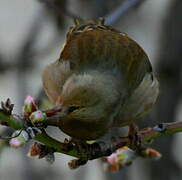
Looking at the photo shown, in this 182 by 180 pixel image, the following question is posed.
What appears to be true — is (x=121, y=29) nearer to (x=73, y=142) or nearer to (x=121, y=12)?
(x=121, y=12)

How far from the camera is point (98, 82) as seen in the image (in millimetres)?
2918

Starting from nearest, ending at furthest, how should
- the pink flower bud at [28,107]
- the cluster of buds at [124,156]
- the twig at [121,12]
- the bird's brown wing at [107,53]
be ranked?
the pink flower bud at [28,107] → the cluster of buds at [124,156] → the bird's brown wing at [107,53] → the twig at [121,12]

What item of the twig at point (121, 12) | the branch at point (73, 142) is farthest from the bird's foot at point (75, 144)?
the twig at point (121, 12)

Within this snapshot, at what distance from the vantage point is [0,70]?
4.47 metres

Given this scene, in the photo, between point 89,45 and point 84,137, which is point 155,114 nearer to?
point 89,45

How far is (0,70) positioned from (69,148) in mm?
2197

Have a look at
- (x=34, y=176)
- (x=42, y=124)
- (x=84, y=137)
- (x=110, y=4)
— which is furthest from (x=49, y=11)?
(x=42, y=124)

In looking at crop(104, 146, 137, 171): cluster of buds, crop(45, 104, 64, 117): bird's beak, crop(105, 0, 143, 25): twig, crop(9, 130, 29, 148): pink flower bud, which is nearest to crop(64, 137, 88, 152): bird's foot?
crop(45, 104, 64, 117): bird's beak

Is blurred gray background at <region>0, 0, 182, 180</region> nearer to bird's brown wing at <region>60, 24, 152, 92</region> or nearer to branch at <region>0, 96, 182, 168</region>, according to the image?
bird's brown wing at <region>60, 24, 152, 92</region>

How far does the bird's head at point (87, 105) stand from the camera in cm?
258

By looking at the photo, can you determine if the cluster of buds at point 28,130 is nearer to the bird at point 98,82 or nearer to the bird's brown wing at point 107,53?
the bird at point 98,82

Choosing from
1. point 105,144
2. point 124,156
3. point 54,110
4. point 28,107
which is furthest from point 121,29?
point 28,107

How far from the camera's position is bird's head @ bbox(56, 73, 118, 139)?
2.58 meters

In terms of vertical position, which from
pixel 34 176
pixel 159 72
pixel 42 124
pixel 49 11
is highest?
pixel 42 124
